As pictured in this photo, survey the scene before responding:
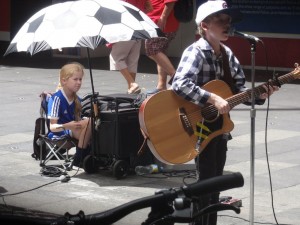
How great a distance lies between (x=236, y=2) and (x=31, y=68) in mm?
4439

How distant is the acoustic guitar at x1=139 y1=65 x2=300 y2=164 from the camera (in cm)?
631

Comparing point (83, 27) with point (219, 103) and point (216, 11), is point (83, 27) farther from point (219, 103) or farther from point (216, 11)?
point (219, 103)

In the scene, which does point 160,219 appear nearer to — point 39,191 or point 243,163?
point 39,191

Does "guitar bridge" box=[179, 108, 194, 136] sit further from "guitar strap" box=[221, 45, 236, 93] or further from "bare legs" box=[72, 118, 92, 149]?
"bare legs" box=[72, 118, 92, 149]

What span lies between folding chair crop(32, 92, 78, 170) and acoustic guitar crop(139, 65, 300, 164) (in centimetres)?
265

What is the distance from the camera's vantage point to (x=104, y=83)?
15984 mm

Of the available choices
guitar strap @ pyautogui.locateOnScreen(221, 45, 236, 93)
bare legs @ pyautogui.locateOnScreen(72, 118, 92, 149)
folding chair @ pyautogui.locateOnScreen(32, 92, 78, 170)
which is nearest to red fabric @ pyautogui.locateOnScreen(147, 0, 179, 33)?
folding chair @ pyautogui.locateOnScreen(32, 92, 78, 170)

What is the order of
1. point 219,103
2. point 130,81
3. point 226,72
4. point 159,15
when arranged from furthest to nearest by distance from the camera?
point 159,15, point 130,81, point 226,72, point 219,103

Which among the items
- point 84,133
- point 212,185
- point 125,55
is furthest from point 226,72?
point 125,55

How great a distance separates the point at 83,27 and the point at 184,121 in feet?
7.98

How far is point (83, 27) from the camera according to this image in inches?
331

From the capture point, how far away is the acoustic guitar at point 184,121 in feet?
20.7

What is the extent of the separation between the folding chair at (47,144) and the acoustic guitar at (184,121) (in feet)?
8.70

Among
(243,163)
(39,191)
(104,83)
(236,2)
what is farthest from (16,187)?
(236,2)
